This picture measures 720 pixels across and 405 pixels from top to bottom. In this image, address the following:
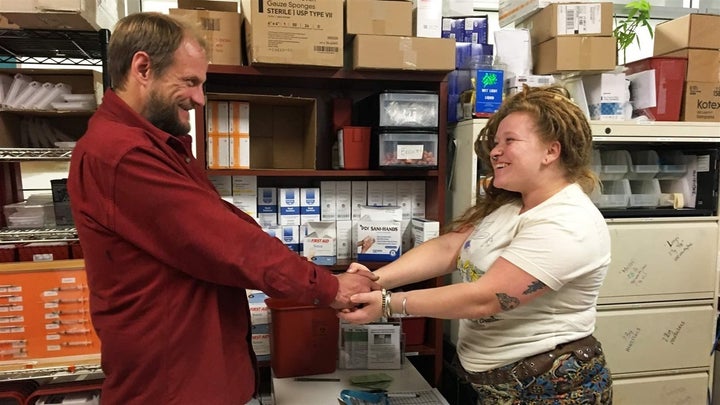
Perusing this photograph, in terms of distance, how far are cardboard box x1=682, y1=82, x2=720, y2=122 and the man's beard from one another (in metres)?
2.19

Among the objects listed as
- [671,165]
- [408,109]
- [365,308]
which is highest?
[408,109]

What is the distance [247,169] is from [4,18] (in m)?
0.94

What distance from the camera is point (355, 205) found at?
2.33 metres

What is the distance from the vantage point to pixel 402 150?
2.09 meters

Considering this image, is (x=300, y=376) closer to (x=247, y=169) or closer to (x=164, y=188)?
(x=247, y=169)

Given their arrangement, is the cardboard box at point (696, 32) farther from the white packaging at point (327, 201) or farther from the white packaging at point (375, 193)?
the white packaging at point (327, 201)

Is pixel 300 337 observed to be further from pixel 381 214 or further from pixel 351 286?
pixel 381 214

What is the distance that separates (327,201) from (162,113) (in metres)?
1.07

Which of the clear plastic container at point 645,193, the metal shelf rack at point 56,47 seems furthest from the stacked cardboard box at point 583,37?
the metal shelf rack at point 56,47

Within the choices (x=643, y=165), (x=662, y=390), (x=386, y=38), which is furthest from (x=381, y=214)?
(x=662, y=390)

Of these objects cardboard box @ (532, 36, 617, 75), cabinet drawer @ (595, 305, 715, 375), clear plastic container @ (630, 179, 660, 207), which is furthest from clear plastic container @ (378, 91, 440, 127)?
cabinet drawer @ (595, 305, 715, 375)

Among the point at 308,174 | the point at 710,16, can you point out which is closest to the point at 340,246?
the point at 308,174

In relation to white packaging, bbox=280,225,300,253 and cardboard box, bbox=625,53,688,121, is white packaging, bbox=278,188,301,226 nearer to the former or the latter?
white packaging, bbox=280,225,300,253

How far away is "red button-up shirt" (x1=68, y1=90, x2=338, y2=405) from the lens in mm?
1172
